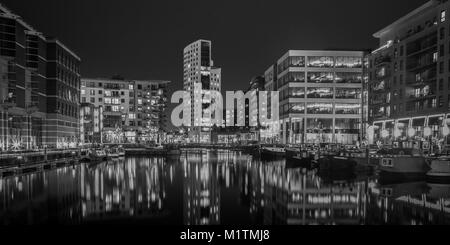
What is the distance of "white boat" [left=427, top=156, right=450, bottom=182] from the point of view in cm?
4066

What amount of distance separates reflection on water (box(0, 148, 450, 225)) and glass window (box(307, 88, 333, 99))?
75157 mm

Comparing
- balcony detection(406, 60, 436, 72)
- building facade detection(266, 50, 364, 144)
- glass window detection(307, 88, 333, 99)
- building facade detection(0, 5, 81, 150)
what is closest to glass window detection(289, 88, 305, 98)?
building facade detection(266, 50, 364, 144)

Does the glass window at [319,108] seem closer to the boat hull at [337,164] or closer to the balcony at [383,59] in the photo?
the balcony at [383,59]

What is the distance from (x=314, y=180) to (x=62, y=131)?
183 ft

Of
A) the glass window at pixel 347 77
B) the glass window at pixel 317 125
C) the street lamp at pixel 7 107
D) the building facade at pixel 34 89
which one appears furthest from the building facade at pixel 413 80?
the building facade at pixel 34 89

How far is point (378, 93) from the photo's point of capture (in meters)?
87.7

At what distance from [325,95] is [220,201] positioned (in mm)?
91540

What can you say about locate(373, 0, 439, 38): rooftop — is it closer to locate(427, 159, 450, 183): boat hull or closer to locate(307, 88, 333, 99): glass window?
locate(307, 88, 333, 99): glass window

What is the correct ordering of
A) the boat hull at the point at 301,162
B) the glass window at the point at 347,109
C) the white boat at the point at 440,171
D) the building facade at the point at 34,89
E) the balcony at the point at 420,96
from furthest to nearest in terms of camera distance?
the glass window at the point at 347,109, the balcony at the point at 420,96, the boat hull at the point at 301,162, the building facade at the point at 34,89, the white boat at the point at 440,171

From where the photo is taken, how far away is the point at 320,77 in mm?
120062

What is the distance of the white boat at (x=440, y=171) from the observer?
133 ft

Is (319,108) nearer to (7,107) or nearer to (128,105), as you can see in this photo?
(128,105)

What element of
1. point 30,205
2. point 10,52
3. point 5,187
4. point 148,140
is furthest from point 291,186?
point 148,140

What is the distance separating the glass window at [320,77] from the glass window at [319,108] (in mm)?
6939
